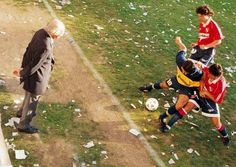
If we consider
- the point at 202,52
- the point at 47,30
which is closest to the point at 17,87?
the point at 47,30

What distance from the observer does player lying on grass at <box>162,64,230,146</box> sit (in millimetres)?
8898

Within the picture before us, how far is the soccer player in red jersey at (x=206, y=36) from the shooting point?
9.89 m

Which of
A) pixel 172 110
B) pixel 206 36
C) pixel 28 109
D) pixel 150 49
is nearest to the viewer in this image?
pixel 28 109

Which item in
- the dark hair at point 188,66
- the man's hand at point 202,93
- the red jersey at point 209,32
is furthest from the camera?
the red jersey at point 209,32

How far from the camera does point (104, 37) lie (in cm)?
1289

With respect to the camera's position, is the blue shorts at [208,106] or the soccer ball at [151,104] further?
the soccer ball at [151,104]

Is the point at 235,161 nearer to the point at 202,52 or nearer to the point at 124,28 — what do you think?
the point at 202,52

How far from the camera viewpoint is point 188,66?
Result: 357 inches

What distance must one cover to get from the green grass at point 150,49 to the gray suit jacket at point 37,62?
8.90 feet

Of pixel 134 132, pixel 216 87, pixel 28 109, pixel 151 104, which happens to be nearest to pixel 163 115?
pixel 151 104

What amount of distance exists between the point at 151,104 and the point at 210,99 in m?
1.52

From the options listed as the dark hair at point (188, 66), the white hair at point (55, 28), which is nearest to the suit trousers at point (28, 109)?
the white hair at point (55, 28)

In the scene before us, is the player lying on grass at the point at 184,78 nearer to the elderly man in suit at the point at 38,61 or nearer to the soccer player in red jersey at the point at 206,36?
the soccer player in red jersey at the point at 206,36

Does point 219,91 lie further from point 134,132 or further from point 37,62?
point 37,62
